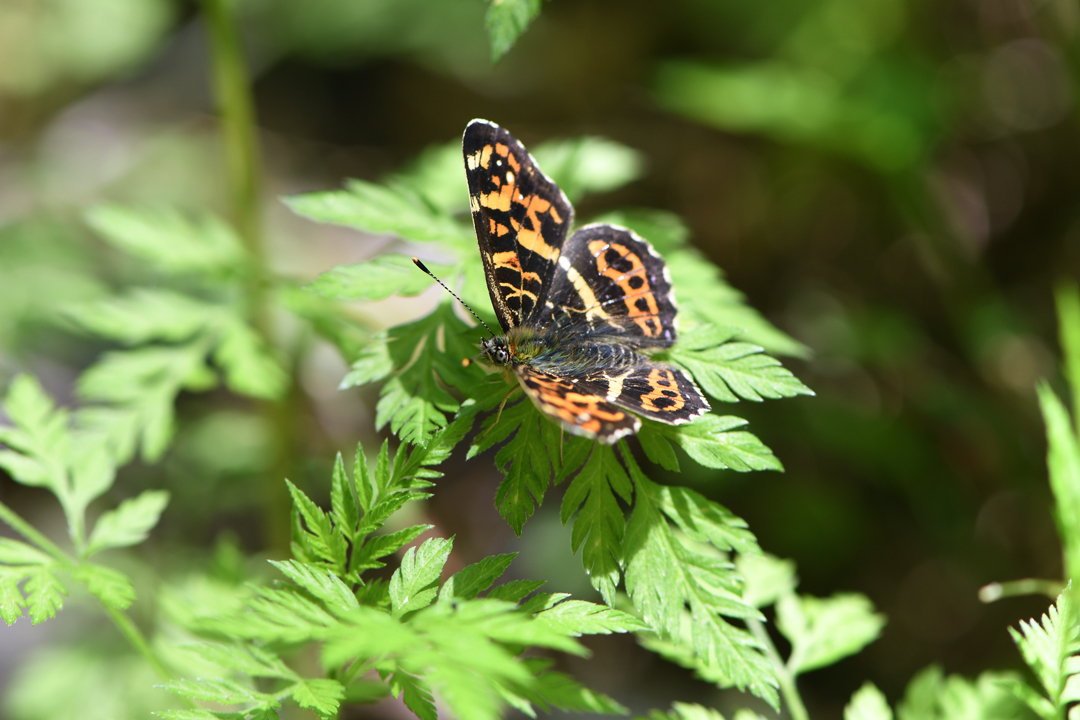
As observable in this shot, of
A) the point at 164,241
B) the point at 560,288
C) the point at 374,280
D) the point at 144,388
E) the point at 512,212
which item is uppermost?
the point at 512,212

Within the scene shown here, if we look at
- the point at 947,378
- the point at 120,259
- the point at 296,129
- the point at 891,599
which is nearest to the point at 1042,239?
the point at 947,378

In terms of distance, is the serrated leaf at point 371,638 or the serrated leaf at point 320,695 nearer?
the serrated leaf at point 371,638

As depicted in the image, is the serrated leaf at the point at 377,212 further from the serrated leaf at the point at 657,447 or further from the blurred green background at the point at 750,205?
the serrated leaf at the point at 657,447

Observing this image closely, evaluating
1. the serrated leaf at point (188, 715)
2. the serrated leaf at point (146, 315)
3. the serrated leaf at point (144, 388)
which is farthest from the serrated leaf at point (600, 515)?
the serrated leaf at point (146, 315)

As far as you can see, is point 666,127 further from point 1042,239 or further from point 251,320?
point 251,320

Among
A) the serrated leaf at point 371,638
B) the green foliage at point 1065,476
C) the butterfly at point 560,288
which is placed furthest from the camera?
the butterfly at point 560,288

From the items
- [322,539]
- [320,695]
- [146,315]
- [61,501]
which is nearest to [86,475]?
[61,501]

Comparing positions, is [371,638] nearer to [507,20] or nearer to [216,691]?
[216,691]
